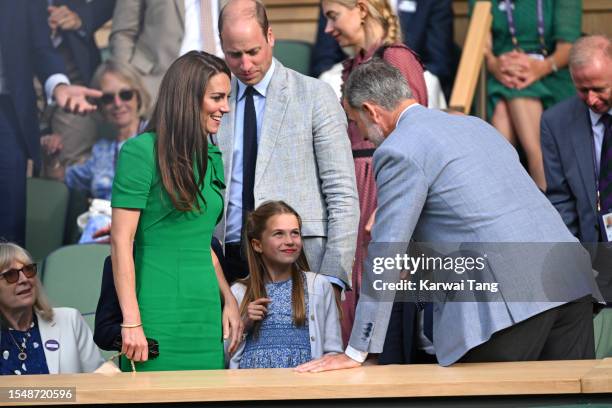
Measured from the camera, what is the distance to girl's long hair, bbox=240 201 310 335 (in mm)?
4922

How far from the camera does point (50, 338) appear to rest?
5.05 m

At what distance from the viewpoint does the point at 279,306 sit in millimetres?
4988

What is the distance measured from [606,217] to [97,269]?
241 centimetres

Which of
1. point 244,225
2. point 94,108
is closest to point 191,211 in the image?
point 244,225

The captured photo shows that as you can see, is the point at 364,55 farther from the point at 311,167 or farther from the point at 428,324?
the point at 428,324

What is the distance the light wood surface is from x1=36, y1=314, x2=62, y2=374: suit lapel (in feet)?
2.56

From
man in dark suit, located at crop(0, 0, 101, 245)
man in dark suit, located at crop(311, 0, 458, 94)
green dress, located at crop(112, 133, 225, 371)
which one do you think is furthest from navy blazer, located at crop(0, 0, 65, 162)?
green dress, located at crop(112, 133, 225, 371)

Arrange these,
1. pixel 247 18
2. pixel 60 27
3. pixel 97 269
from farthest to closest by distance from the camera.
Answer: pixel 60 27, pixel 97 269, pixel 247 18

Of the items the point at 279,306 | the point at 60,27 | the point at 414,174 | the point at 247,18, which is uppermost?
the point at 60,27

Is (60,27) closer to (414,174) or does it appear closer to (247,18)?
(247,18)

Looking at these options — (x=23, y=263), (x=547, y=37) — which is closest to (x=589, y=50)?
(x=547, y=37)

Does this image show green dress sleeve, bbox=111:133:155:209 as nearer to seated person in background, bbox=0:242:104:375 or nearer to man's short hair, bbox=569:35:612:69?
seated person in background, bbox=0:242:104:375

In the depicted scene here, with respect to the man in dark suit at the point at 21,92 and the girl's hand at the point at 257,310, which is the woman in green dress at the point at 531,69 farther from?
the girl's hand at the point at 257,310

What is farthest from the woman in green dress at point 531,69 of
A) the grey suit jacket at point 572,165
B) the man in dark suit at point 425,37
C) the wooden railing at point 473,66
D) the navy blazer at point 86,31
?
the navy blazer at point 86,31
